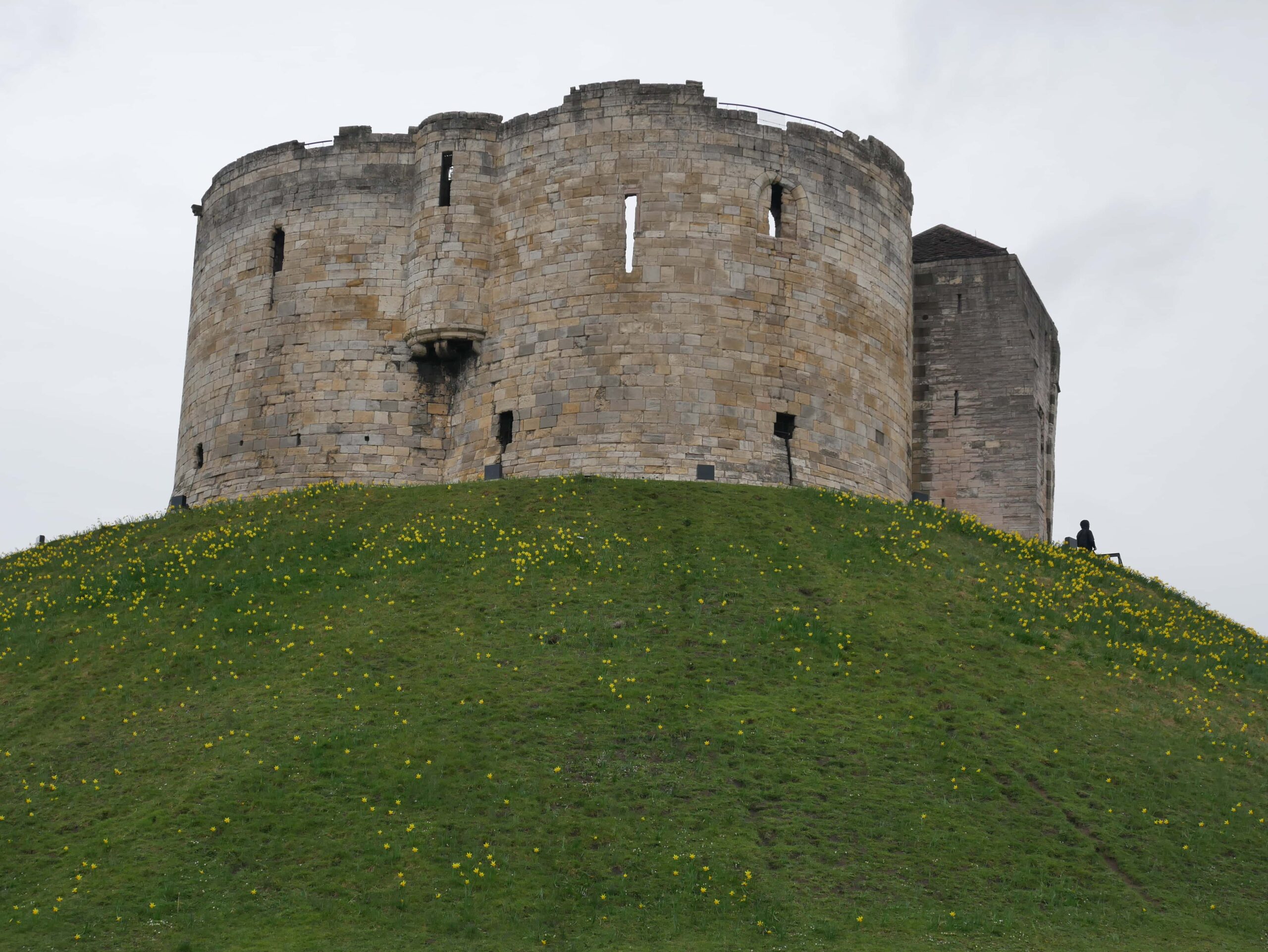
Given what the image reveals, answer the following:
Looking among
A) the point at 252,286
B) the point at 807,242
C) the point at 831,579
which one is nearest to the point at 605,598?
the point at 831,579

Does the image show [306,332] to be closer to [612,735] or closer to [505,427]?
[505,427]

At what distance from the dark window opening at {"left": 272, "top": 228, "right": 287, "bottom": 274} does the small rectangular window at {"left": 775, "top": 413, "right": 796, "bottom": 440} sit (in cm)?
1297

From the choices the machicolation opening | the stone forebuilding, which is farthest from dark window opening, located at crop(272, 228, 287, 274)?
the machicolation opening

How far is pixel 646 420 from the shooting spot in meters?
37.2

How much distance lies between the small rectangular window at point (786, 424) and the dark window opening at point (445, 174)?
962 cm

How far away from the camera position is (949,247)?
1774 inches

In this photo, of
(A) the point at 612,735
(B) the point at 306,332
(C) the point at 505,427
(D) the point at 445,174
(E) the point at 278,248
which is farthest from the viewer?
(E) the point at 278,248

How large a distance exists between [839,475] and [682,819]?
16731mm

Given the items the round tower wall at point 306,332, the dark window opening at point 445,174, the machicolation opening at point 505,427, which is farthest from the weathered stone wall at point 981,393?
the round tower wall at point 306,332

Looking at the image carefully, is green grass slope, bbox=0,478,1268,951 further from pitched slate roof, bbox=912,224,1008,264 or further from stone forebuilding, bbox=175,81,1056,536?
pitched slate roof, bbox=912,224,1008,264

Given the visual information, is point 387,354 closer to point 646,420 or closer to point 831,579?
point 646,420

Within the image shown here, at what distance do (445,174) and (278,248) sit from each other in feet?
15.5

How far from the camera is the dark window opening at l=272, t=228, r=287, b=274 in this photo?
41.8 metres

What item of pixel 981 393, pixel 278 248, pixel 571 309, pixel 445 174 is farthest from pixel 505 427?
pixel 981 393
